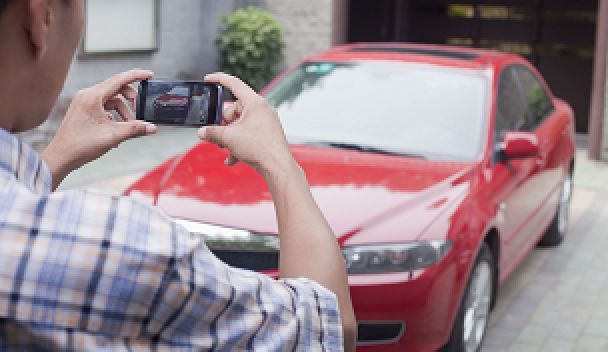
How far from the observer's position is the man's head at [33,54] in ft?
2.42

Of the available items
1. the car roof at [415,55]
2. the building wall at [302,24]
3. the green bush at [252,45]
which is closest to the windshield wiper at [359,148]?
the car roof at [415,55]

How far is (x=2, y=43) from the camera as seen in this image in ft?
2.41

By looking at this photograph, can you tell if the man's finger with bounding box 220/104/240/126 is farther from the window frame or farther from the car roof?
the window frame

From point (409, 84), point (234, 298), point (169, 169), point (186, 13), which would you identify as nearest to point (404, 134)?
point (409, 84)

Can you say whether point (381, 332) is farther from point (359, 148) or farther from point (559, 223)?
point (559, 223)

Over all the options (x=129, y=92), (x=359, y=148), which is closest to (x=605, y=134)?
(x=359, y=148)

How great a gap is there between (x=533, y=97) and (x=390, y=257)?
8.62 feet

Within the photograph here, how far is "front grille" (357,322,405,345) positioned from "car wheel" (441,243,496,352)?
387mm

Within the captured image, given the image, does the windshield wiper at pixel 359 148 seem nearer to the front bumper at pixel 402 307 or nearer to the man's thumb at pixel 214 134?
the front bumper at pixel 402 307

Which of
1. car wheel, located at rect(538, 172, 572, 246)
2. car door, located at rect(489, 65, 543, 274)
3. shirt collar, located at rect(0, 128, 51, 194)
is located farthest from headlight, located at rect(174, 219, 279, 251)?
car wheel, located at rect(538, 172, 572, 246)

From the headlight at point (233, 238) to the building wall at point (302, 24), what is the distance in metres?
8.23

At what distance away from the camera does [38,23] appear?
75 centimetres

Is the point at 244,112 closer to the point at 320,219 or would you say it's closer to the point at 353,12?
the point at 320,219

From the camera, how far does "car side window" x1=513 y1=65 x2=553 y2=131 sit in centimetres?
491
